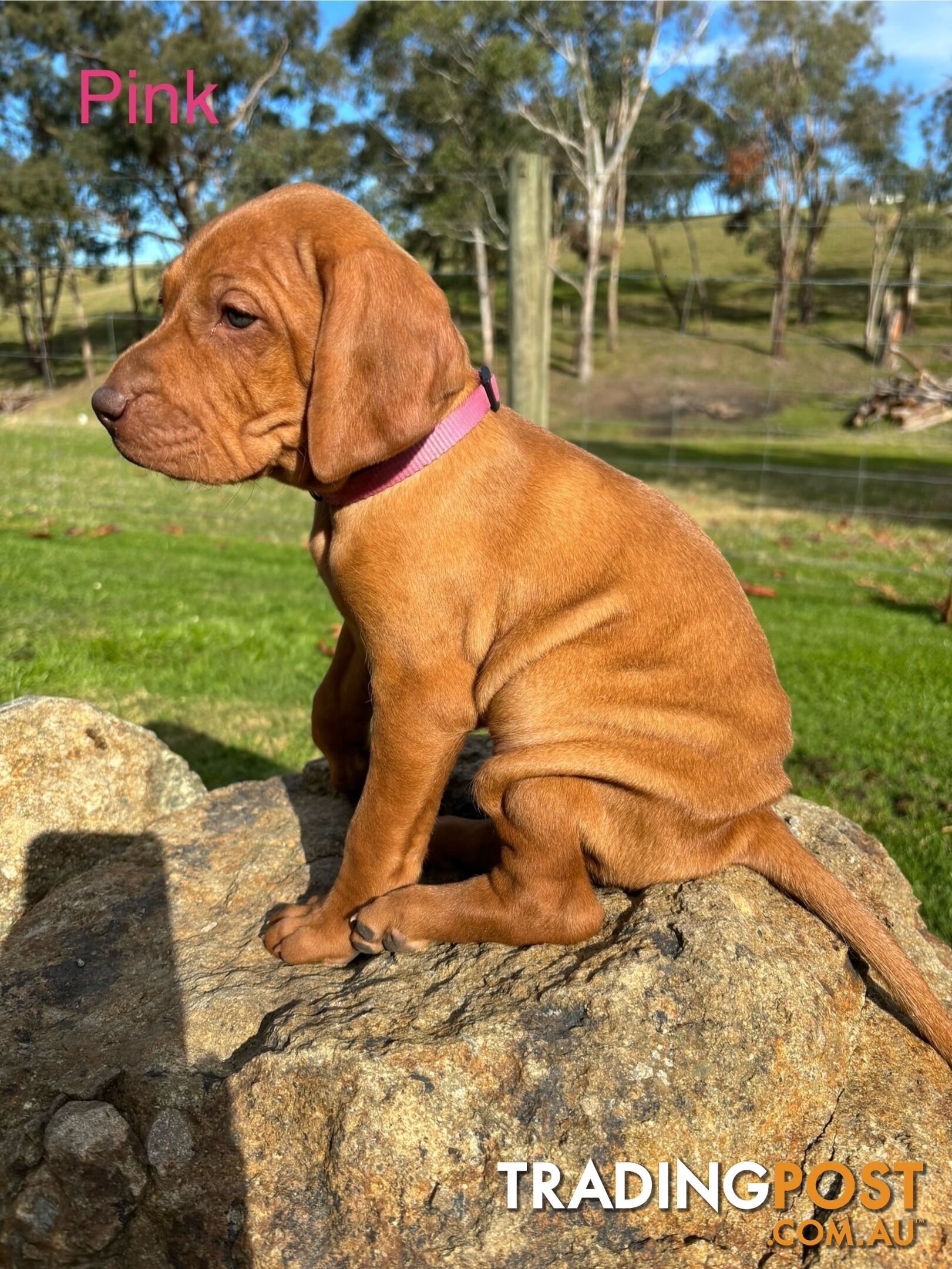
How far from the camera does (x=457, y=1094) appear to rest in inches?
97.5

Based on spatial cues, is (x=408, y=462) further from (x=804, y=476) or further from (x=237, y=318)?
(x=804, y=476)

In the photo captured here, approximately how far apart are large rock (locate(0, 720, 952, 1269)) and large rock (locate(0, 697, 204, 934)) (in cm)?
70

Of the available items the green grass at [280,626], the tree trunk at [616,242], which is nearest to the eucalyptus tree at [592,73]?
the tree trunk at [616,242]

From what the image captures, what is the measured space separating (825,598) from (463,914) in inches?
327

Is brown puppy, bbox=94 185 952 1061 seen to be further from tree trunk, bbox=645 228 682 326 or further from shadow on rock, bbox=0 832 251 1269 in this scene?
tree trunk, bbox=645 228 682 326

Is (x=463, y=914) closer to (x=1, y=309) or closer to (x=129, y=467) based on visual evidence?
(x=129, y=467)

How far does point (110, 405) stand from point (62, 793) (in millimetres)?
1736

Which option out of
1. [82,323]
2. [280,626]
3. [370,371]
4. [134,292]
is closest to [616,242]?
[82,323]

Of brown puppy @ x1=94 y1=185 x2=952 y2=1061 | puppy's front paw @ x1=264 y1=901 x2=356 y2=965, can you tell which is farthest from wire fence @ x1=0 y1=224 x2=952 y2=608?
puppy's front paw @ x1=264 y1=901 x2=356 y2=965

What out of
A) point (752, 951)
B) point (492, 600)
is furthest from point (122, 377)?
point (752, 951)

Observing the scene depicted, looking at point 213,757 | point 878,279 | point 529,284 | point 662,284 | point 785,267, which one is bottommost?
point 213,757

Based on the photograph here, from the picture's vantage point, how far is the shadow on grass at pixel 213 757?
593 centimetres

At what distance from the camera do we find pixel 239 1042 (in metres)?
2.72

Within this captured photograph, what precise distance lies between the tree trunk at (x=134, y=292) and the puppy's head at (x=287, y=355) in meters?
5.38
